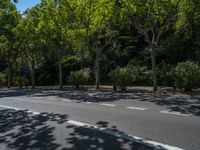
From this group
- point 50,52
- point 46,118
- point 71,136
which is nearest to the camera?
point 71,136

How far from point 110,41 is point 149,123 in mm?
20541


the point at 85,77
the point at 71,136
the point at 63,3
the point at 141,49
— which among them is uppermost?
the point at 63,3

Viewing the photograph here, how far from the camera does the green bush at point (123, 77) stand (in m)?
21.0

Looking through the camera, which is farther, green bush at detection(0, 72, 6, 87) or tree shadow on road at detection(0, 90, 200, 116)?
green bush at detection(0, 72, 6, 87)

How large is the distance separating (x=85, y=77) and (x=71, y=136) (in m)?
19.7

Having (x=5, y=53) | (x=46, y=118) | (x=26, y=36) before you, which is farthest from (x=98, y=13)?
(x=5, y=53)

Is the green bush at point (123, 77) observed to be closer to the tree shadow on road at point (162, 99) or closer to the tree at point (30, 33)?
the tree shadow on road at point (162, 99)

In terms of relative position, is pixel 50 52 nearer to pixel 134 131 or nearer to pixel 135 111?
pixel 135 111

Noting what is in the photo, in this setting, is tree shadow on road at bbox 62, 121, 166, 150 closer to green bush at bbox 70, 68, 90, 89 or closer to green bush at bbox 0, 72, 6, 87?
green bush at bbox 70, 68, 90, 89

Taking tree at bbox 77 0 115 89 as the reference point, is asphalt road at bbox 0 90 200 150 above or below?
below

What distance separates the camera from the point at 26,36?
105 ft

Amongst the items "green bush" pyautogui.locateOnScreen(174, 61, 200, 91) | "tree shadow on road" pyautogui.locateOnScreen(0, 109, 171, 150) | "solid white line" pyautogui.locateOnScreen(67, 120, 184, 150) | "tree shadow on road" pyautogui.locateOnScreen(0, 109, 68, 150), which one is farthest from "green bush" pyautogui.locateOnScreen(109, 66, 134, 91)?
"solid white line" pyautogui.locateOnScreen(67, 120, 184, 150)

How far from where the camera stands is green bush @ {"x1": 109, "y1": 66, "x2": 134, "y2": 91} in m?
21.0

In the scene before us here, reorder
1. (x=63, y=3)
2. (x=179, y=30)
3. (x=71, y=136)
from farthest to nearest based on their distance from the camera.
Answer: (x=179, y=30) → (x=63, y=3) → (x=71, y=136)
